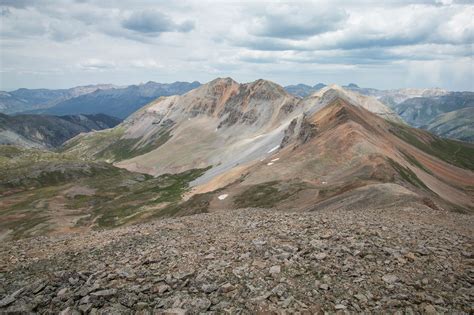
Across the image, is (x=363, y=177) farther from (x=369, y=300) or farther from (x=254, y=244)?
(x=369, y=300)

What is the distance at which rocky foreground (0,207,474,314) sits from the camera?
59.0 ft

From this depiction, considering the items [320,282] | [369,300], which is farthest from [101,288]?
[369,300]

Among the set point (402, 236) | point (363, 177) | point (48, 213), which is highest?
point (402, 236)

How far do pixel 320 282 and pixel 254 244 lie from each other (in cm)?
618

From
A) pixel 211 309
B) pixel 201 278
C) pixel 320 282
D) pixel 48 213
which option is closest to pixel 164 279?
pixel 201 278

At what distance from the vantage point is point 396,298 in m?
17.8

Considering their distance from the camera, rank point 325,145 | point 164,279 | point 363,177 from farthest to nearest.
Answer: point 325,145, point 363,177, point 164,279

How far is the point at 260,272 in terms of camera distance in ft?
67.7

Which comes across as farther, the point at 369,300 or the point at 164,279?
the point at 164,279

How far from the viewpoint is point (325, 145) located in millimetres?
108625

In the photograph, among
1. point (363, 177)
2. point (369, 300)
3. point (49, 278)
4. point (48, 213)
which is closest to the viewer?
point (369, 300)

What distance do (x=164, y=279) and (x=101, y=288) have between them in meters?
3.15

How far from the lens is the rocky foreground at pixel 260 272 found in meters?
18.0

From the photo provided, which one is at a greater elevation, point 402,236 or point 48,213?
point 402,236
